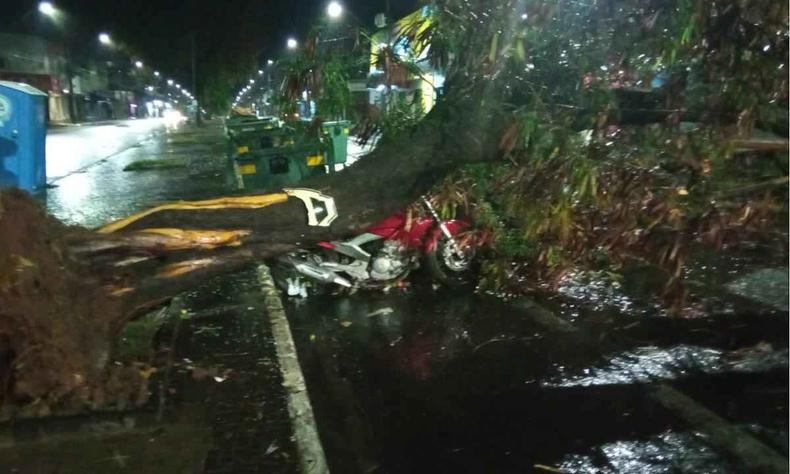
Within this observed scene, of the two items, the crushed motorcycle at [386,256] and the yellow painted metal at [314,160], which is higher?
the yellow painted metal at [314,160]

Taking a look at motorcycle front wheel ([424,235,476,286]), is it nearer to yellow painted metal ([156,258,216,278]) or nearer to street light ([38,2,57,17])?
yellow painted metal ([156,258,216,278])

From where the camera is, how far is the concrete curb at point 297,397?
4.38m

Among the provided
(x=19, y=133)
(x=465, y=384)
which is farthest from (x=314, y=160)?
(x=465, y=384)

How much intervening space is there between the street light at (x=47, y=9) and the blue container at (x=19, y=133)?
4688 cm

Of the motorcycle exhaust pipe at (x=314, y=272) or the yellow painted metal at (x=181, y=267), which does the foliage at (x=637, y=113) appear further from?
the motorcycle exhaust pipe at (x=314, y=272)

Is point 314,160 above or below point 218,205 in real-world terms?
below

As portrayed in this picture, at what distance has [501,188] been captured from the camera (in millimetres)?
5656

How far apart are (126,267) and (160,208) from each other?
1.93ft

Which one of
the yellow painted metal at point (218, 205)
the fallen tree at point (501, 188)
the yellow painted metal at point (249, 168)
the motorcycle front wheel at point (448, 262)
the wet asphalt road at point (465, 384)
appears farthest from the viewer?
the yellow painted metal at point (249, 168)

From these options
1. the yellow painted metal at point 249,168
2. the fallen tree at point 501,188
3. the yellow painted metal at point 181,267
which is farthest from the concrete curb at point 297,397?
the yellow painted metal at point 249,168

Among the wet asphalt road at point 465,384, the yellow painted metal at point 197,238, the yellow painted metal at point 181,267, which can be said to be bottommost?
the wet asphalt road at point 465,384

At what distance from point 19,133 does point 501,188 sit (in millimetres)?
10629

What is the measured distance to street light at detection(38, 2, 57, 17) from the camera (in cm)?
5505

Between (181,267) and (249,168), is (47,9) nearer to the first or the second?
(249,168)
